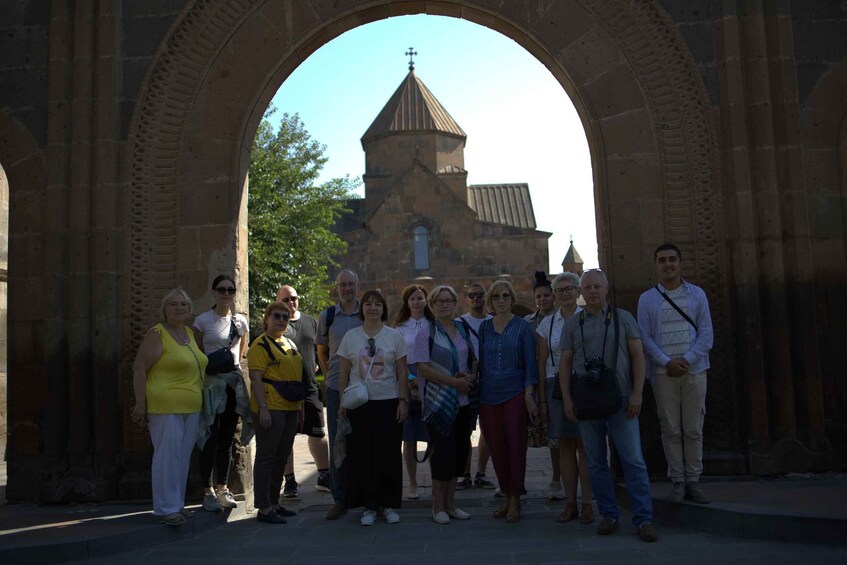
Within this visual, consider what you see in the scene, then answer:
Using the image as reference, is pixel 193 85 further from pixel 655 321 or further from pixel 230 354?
pixel 655 321

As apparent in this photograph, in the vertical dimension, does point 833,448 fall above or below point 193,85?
below

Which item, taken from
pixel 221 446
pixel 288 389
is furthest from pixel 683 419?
pixel 221 446

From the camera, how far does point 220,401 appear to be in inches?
239

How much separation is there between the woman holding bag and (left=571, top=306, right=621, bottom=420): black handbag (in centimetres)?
95

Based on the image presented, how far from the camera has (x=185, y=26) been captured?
734cm

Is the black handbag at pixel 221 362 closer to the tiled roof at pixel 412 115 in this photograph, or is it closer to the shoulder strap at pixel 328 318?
the shoulder strap at pixel 328 318

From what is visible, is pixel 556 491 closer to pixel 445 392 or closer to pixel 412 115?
pixel 445 392

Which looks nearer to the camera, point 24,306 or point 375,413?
point 375,413

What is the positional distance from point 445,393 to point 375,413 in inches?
22.1

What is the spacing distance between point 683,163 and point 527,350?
2.42m

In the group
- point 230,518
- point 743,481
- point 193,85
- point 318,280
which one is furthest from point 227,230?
point 318,280

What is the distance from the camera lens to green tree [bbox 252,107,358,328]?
70.3 feet

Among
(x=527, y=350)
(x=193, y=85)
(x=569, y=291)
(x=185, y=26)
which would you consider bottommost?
(x=527, y=350)

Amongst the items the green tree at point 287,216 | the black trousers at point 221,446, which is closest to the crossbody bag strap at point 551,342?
the black trousers at point 221,446
